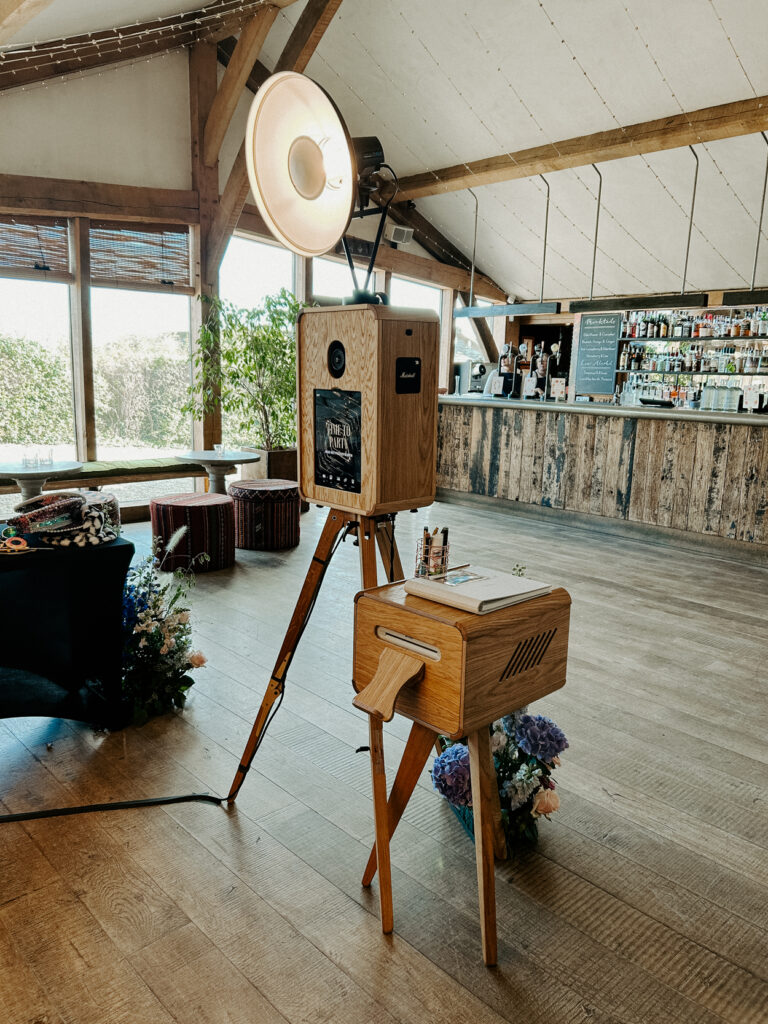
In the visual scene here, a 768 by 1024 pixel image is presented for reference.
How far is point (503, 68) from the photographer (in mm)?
6512

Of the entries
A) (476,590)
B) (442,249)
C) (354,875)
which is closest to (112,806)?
(354,875)

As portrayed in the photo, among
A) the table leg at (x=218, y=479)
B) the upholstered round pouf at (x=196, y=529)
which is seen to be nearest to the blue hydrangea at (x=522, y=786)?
the upholstered round pouf at (x=196, y=529)

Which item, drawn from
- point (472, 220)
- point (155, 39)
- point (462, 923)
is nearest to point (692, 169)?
point (472, 220)

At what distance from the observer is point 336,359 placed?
5.88 feet

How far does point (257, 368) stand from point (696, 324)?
5.66m

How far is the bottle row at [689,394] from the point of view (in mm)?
7258

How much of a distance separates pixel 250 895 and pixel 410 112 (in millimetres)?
7629

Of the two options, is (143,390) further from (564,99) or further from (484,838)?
(484,838)

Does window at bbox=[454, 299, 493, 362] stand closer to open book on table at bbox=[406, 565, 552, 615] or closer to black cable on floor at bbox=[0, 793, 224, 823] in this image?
black cable on floor at bbox=[0, 793, 224, 823]

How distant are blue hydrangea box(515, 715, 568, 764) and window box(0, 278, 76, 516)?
518 cm

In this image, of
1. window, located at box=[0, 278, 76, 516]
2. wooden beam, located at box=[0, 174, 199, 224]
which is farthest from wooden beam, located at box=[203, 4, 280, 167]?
window, located at box=[0, 278, 76, 516]

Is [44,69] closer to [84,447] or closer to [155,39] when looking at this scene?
[155,39]

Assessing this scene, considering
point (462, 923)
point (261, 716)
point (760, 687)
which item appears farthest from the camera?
point (760, 687)

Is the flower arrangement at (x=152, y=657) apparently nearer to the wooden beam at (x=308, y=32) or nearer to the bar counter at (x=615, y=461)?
the bar counter at (x=615, y=461)
